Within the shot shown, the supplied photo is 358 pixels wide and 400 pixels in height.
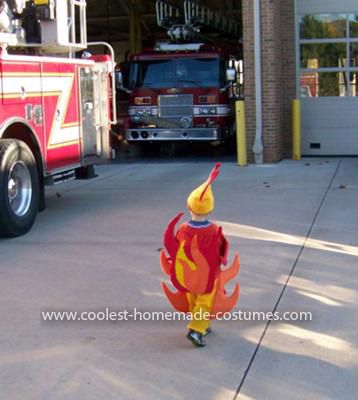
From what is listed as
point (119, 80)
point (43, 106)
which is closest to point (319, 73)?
point (119, 80)

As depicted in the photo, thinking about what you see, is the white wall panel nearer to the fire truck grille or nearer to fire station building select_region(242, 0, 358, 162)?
fire station building select_region(242, 0, 358, 162)

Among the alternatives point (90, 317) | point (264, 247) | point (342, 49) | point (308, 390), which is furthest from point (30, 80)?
point (342, 49)

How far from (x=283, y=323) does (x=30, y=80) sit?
4.52 meters

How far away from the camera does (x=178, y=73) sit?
15922mm

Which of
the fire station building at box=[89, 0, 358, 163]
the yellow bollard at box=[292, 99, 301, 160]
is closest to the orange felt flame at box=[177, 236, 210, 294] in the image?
the fire station building at box=[89, 0, 358, 163]

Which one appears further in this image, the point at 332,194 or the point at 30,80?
the point at 332,194

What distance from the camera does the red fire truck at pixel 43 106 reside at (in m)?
7.97

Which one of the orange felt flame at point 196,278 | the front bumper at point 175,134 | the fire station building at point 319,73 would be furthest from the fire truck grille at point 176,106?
the orange felt flame at point 196,278

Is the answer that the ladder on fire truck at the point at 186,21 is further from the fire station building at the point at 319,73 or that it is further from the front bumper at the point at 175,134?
the front bumper at the point at 175,134

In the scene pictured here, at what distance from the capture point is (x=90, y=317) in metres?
5.38

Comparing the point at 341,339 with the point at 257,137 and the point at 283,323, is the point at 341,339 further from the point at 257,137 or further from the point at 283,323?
the point at 257,137

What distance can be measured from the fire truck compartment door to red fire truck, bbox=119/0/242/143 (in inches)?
212

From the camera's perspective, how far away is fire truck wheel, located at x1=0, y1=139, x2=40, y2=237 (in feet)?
25.8

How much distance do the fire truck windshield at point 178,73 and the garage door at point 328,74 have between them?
1824 millimetres
